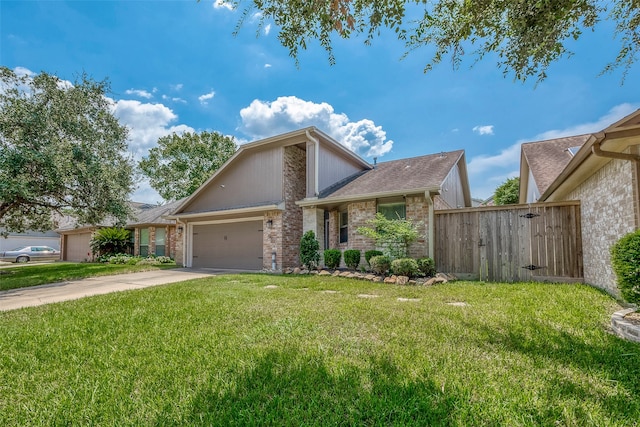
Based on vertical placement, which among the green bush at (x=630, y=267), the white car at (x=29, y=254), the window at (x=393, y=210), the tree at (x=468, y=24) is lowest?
the white car at (x=29, y=254)

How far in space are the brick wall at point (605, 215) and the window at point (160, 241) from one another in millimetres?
19518

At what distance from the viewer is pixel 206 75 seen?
11164 mm

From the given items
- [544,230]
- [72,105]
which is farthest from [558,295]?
[72,105]

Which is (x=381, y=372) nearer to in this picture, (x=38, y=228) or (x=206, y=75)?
(x=206, y=75)

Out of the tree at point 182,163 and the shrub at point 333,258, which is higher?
the tree at point 182,163

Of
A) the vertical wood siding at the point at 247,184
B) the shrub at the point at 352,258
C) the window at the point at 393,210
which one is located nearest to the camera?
the shrub at the point at 352,258

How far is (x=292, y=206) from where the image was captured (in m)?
11.7

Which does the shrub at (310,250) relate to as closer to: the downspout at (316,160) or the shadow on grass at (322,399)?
the downspout at (316,160)

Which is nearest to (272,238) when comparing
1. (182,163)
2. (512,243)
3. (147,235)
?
(512,243)

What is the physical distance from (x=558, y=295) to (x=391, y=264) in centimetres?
362

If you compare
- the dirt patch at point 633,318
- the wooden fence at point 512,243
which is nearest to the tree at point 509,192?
the wooden fence at point 512,243

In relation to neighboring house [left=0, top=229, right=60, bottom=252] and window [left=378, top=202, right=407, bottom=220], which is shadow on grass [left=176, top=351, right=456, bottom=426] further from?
neighboring house [left=0, top=229, right=60, bottom=252]

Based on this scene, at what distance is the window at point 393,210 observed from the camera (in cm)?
972

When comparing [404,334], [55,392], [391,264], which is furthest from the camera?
[391,264]
